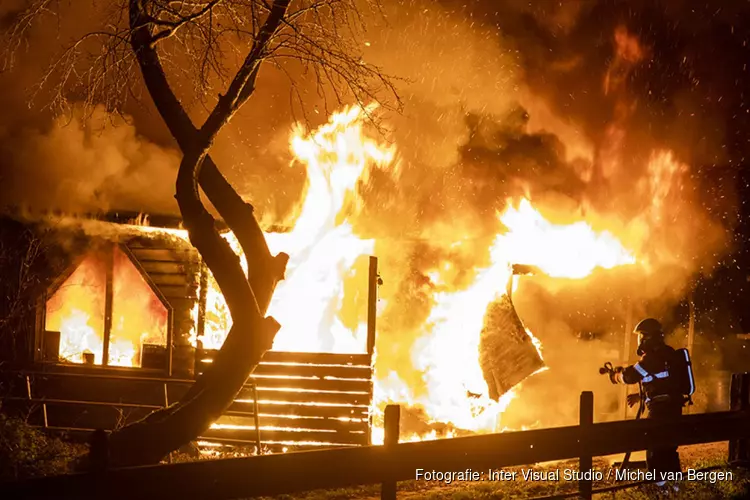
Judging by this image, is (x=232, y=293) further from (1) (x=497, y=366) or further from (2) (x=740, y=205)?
(2) (x=740, y=205)

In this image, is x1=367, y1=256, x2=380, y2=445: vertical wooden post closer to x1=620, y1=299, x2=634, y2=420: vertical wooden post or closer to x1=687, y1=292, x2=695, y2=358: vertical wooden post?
x1=620, y1=299, x2=634, y2=420: vertical wooden post

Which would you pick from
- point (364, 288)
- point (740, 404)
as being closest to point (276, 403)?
point (364, 288)

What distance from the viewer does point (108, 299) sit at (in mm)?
12438

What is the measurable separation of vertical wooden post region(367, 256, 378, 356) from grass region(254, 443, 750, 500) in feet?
7.57

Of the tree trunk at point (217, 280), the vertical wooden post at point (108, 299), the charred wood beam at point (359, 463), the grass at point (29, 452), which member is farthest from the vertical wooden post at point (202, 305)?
the charred wood beam at point (359, 463)

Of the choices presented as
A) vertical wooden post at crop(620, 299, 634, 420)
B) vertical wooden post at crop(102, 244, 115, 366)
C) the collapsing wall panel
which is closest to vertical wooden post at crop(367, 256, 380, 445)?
the collapsing wall panel

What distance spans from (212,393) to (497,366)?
22.7 feet

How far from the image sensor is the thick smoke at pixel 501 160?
44.0ft

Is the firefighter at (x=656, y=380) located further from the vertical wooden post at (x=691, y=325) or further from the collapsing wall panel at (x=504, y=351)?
the vertical wooden post at (x=691, y=325)

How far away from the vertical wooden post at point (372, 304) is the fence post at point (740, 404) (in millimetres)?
5278

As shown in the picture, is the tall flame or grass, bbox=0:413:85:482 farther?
the tall flame

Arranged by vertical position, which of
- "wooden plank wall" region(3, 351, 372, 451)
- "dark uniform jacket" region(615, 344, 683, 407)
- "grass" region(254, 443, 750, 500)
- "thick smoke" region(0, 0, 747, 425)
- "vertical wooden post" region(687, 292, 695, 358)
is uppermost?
"thick smoke" region(0, 0, 747, 425)

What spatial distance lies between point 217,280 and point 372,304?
197 inches

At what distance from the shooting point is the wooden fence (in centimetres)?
492
